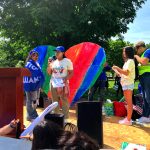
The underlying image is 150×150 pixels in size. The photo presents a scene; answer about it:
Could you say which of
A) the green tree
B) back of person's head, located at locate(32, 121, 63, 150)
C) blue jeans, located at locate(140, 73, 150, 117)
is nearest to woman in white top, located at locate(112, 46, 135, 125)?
blue jeans, located at locate(140, 73, 150, 117)

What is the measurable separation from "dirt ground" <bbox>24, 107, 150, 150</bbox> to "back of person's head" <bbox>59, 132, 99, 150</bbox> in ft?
14.1

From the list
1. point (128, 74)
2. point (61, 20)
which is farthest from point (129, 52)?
point (61, 20)

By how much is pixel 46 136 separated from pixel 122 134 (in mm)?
5282

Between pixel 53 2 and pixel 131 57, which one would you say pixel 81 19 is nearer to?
pixel 53 2

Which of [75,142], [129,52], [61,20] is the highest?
[61,20]

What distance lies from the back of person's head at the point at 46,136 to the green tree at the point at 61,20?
48.8 ft

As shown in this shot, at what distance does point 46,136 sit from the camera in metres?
2.25

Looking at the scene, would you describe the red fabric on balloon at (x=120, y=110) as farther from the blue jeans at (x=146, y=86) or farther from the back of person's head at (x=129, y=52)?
the back of person's head at (x=129, y=52)

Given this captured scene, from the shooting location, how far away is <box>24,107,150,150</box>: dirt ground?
6.71 meters

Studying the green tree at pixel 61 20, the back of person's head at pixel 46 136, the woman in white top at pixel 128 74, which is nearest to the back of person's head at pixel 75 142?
the back of person's head at pixel 46 136

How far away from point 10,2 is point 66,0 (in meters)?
3.07

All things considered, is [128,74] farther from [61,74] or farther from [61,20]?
[61,20]

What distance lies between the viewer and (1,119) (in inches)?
214

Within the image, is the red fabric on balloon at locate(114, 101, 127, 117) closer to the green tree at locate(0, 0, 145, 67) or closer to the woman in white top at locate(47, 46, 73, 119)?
the woman in white top at locate(47, 46, 73, 119)
